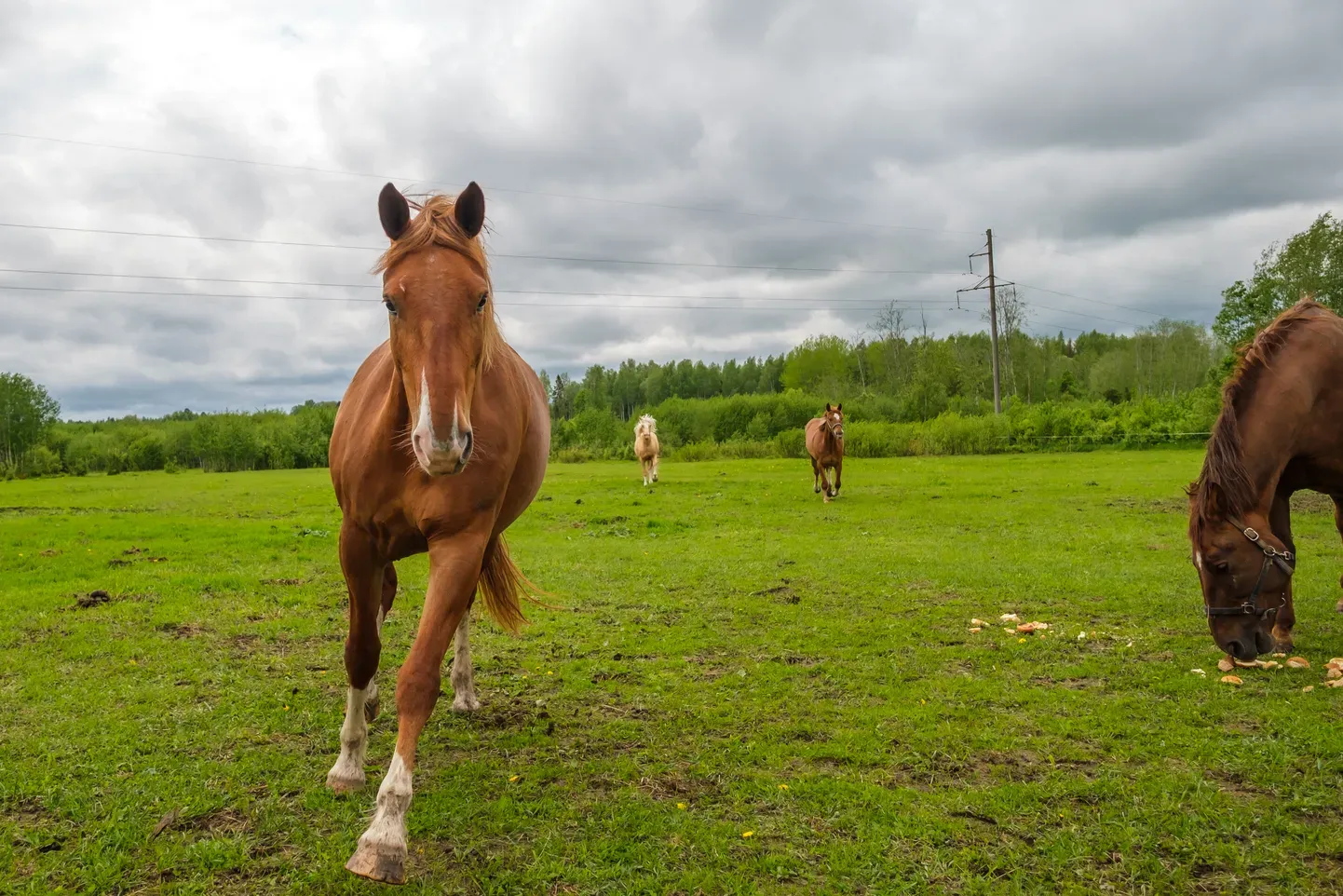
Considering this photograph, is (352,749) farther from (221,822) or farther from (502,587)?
(502,587)

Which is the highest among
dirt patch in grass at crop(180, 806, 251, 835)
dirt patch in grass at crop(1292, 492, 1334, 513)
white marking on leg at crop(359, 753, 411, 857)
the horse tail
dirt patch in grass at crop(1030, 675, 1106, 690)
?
the horse tail

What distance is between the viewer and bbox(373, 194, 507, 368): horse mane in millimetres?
3273

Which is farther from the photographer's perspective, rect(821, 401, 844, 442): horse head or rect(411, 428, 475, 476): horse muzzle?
rect(821, 401, 844, 442): horse head

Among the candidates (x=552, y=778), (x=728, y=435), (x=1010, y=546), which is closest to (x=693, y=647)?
(x=552, y=778)

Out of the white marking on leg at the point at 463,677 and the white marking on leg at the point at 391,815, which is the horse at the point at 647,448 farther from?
the white marking on leg at the point at 391,815

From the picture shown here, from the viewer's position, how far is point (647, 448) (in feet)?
78.3

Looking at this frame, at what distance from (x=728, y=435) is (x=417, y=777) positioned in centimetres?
5158

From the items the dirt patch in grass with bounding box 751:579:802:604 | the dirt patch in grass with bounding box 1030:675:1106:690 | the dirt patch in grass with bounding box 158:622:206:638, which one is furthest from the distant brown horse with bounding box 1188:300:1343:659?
the dirt patch in grass with bounding box 158:622:206:638

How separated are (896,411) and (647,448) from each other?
1147 inches

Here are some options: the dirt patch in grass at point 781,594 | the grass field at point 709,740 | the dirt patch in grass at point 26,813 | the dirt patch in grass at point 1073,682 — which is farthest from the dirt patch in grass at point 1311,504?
the dirt patch in grass at point 26,813

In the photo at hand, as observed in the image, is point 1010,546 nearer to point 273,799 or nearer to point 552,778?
point 552,778

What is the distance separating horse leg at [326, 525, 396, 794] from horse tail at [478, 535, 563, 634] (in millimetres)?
1204

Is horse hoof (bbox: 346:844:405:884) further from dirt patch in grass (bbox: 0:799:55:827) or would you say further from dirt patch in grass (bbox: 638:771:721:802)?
dirt patch in grass (bbox: 0:799:55:827)

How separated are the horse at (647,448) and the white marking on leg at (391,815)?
20.6 metres
